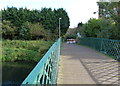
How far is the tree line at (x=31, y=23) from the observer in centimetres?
3619

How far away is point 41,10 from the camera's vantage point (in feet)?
143

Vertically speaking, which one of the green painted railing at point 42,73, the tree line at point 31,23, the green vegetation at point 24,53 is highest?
the tree line at point 31,23

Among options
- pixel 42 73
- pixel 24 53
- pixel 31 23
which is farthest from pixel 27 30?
pixel 42 73

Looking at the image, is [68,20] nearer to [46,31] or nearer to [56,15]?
[56,15]

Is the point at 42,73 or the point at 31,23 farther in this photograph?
the point at 31,23

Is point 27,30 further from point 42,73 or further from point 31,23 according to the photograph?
point 42,73

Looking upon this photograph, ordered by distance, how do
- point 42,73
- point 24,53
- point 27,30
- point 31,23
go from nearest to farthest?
1. point 42,73
2. point 24,53
3. point 27,30
4. point 31,23

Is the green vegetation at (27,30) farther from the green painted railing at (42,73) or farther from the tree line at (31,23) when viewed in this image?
the green painted railing at (42,73)

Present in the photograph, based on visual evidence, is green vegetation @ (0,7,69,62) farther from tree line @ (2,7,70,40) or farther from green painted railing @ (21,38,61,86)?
green painted railing @ (21,38,61,86)

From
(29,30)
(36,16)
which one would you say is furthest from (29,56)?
(36,16)

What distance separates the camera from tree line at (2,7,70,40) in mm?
36188

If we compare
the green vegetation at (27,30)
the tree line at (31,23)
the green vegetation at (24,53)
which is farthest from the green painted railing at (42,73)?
the tree line at (31,23)

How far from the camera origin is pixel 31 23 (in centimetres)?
3941

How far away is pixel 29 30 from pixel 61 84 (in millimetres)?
31658
